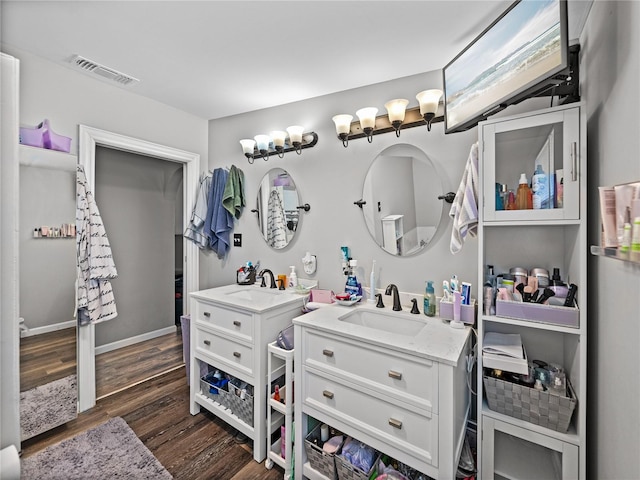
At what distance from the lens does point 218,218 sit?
268cm

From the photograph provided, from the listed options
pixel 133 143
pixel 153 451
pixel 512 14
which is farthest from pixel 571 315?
pixel 133 143

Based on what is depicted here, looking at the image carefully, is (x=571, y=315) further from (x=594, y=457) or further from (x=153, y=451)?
(x=153, y=451)

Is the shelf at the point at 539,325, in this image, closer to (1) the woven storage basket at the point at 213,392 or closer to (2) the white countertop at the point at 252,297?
(2) the white countertop at the point at 252,297

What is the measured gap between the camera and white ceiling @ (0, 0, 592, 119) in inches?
56.5

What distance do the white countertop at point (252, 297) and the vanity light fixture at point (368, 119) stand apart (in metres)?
Result: 1.19

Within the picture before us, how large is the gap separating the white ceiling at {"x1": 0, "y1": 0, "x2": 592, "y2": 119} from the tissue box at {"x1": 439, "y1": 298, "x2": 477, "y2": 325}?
4.43 ft

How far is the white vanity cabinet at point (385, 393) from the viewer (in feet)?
3.67

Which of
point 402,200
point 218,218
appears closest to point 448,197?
point 402,200

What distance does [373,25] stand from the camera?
153cm

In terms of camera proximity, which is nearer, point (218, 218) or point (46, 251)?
point (46, 251)

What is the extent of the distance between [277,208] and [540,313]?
1878 mm

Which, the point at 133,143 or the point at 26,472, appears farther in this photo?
the point at 133,143

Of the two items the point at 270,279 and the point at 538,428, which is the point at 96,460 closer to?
the point at 270,279

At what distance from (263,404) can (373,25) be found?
2.19 metres
